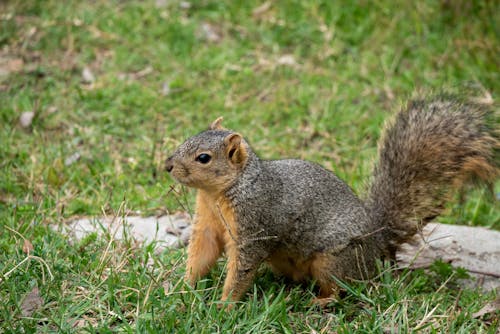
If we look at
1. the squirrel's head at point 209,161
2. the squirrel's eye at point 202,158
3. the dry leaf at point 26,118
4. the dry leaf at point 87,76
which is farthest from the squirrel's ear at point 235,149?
the dry leaf at point 87,76

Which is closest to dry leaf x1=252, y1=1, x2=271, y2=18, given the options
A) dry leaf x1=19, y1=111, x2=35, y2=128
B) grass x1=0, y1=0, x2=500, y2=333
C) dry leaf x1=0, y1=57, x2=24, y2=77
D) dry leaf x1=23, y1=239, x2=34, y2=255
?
grass x1=0, y1=0, x2=500, y2=333

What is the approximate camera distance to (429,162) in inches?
150

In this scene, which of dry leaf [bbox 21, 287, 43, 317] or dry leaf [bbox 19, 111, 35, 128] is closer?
dry leaf [bbox 21, 287, 43, 317]

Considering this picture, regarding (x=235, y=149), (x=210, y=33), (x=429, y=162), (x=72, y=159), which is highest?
(x=235, y=149)

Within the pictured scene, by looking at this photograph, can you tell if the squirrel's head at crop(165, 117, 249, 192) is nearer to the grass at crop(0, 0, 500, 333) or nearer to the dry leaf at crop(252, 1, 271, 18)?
the grass at crop(0, 0, 500, 333)

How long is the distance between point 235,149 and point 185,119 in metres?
2.34

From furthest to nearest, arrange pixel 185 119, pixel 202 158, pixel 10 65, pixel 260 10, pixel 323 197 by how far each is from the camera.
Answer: pixel 260 10, pixel 10 65, pixel 185 119, pixel 323 197, pixel 202 158

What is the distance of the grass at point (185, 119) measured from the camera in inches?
125

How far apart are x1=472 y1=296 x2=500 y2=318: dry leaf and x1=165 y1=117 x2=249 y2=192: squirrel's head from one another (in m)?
1.36

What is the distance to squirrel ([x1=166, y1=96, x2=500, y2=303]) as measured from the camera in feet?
11.0

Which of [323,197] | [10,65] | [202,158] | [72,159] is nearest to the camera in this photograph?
[202,158]

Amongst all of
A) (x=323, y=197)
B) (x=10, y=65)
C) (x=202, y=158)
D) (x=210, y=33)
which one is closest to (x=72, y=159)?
(x=10, y=65)

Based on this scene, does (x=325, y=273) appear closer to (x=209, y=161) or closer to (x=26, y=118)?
(x=209, y=161)

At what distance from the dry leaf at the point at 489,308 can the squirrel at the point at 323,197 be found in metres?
0.54
